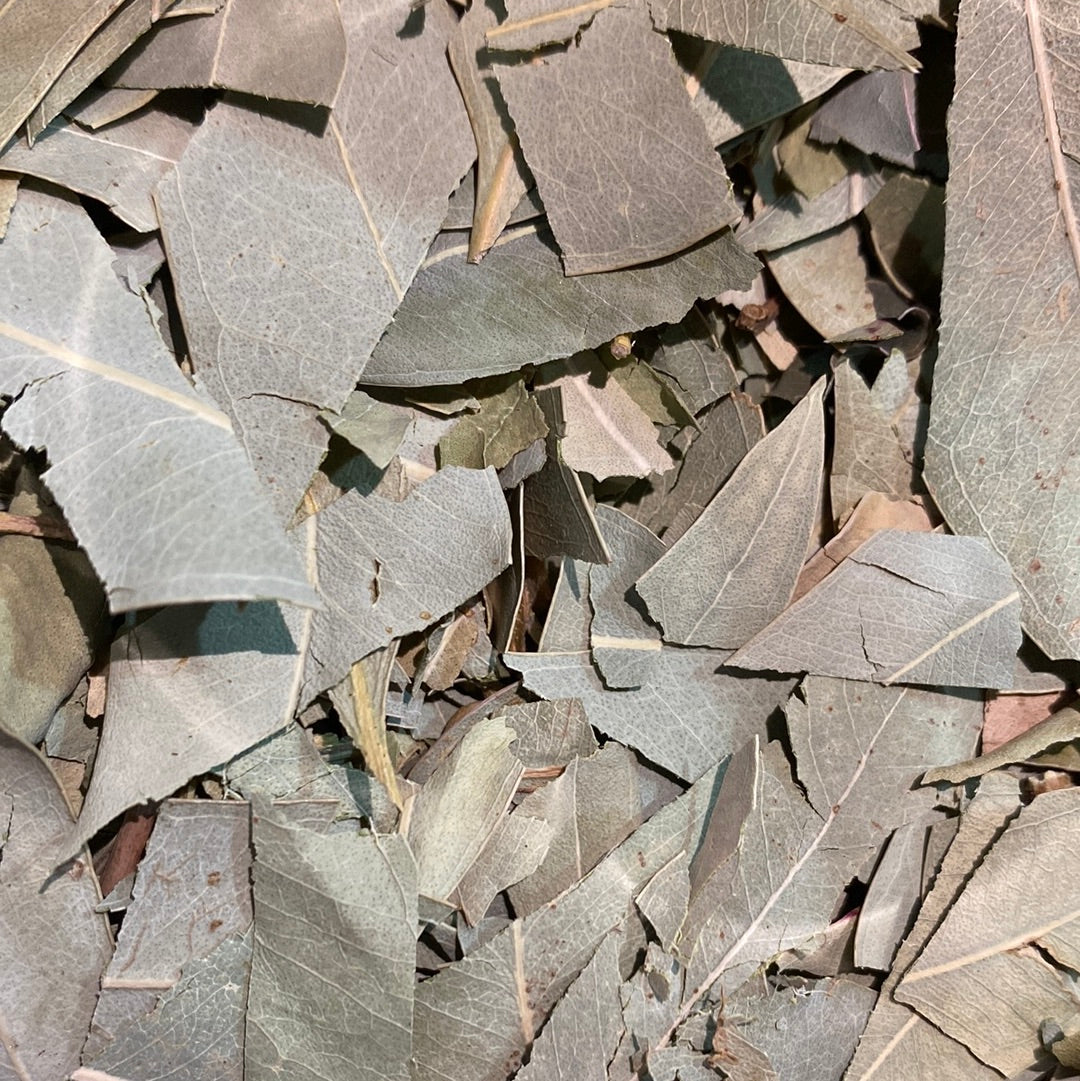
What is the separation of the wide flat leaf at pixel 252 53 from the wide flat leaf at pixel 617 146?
0.62 feet

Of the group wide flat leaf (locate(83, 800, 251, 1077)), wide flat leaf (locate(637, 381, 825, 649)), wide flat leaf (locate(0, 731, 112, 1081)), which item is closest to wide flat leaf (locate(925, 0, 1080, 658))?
wide flat leaf (locate(637, 381, 825, 649))

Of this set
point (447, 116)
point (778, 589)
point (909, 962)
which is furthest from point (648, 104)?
point (909, 962)

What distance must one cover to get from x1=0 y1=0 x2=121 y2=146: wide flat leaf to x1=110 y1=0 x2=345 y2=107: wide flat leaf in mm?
66

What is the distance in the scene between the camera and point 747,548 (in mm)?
1249

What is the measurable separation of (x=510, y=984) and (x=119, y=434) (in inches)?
29.0

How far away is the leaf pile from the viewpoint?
3.50ft

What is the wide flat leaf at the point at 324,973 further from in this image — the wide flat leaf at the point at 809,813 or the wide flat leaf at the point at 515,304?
the wide flat leaf at the point at 515,304

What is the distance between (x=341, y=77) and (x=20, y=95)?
Result: 0.31 meters

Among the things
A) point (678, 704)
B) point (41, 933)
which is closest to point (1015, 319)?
point (678, 704)

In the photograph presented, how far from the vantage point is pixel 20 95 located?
3.29 ft

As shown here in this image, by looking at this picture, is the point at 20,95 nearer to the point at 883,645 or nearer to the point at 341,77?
the point at 341,77

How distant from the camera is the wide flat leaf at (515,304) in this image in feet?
3.82

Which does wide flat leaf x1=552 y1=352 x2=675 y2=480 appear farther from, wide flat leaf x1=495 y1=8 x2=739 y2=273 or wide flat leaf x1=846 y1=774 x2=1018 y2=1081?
wide flat leaf x1=846 y1=774 x2=1018 y2=1081

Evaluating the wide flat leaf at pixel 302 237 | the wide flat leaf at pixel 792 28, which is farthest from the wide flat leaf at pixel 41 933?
the wide flat leaf at pixel 792 28
